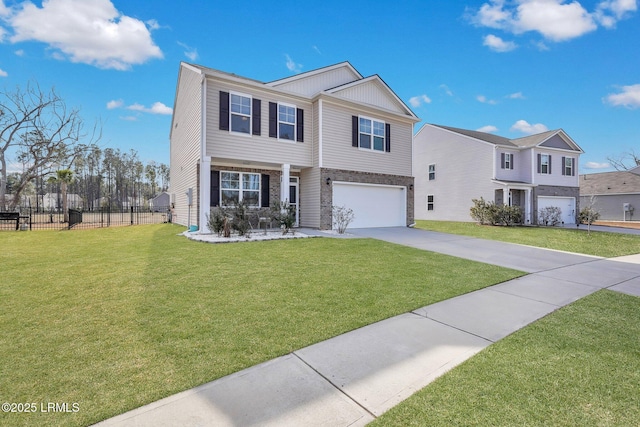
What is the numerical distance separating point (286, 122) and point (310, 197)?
11.6ft

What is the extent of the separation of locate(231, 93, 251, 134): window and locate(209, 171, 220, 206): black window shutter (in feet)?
6.71

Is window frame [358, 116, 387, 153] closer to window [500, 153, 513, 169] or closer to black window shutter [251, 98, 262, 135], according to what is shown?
black window shutter [251, 98, 262, 135]

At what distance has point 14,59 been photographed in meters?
17.9

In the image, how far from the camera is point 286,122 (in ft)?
43.4

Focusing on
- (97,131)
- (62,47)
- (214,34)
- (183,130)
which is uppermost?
(62,47)

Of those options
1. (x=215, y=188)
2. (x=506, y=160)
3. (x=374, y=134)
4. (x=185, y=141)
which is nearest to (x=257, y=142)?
(x=215, y=188)

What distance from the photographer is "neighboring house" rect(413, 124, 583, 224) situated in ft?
69.4

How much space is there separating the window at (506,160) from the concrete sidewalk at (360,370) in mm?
18943

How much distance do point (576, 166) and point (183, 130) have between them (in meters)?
28.7

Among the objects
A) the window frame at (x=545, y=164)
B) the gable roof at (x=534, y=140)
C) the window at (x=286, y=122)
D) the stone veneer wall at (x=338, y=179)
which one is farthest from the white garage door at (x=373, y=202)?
the window frame at (x=545, y=164)

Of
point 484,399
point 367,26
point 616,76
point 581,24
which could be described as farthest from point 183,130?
point 616,76

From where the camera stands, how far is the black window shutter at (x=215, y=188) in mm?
12339

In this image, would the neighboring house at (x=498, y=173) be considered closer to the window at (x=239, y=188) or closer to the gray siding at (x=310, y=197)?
the gray siding at (x=310, y=197)

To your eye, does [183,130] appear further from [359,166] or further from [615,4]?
[615,4]
